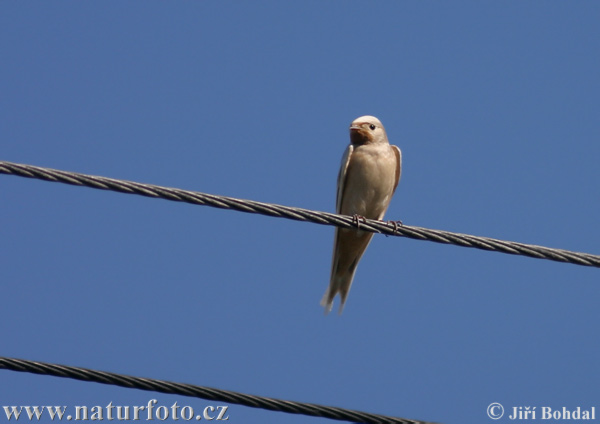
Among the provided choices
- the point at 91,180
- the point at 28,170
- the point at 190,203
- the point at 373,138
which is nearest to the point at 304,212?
the point at 190,203

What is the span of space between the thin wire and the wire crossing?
1176 millimetres

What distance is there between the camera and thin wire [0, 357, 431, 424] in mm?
4484

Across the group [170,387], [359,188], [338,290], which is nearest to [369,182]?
[359,188]

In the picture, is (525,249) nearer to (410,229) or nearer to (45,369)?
(410,229)

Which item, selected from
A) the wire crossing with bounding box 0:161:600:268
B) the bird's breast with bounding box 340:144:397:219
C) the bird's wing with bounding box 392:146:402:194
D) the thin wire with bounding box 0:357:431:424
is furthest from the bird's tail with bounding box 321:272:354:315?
the thin wire with bounding box 0:357:431:424

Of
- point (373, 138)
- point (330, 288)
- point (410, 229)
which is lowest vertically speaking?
point (410, 229)

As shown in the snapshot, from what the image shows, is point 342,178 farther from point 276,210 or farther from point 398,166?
point 276,210

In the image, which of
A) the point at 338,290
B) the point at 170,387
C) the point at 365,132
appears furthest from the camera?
the point at 365,132

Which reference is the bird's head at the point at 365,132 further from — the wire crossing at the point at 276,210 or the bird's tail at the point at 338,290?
the wire crossing at the point at 276,210

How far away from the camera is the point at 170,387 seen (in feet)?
14.8

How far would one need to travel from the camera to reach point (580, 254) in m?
5.57

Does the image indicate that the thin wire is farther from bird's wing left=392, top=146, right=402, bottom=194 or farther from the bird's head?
the bird's head

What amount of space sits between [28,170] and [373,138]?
579 centimetres

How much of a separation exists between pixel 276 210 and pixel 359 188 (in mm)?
4402
